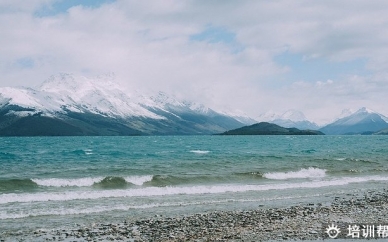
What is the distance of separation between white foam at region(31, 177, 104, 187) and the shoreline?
2079 cm

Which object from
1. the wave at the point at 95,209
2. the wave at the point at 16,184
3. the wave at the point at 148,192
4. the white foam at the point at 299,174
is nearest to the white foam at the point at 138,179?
the wave at the point at 148,192

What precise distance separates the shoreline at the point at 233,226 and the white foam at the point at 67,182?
68.2 ft

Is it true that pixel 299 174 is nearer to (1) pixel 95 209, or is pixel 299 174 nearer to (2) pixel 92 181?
(2) pixel 92 181

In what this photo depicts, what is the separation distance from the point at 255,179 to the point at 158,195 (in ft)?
56.9

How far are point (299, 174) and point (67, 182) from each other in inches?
1285

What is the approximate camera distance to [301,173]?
59094 mm

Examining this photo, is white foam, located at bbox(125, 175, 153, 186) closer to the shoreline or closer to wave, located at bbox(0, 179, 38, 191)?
wave, located at bbox(0, 179, 38, 191)

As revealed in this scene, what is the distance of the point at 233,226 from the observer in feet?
76.8

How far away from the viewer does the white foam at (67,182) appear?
44.5 m

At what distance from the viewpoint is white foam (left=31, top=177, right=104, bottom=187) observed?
44550 millimetres

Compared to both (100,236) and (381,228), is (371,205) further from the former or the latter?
(100,236)

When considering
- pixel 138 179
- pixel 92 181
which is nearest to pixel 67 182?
pixel 92 181

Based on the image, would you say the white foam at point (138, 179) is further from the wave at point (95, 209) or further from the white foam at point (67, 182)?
the wave at point (95, 209)

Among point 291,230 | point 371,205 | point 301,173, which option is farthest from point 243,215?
point 301,173
